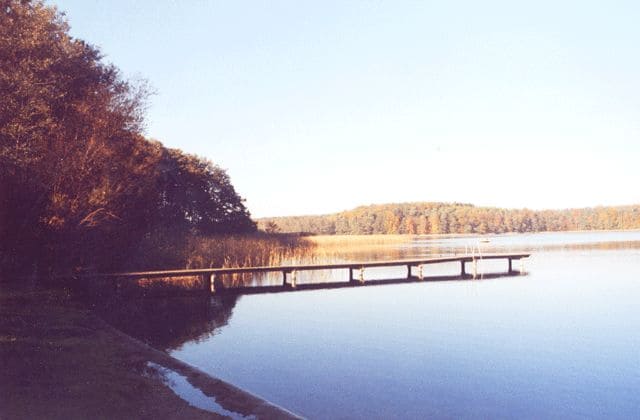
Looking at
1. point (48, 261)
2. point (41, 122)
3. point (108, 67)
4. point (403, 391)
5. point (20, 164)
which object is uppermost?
point (108, 67)

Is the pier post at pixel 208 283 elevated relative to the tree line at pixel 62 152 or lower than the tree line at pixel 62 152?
lower

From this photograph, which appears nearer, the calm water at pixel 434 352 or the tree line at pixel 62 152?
the calm water at pixel 434 352

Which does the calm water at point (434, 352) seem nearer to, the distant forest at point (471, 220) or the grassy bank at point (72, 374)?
the grassy bank at point (72, 374)

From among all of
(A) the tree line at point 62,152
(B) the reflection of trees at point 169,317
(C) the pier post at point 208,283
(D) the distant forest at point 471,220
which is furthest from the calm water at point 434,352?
(D) the distant forest at point 471,220

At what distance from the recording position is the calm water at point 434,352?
Result: 9.56 meters

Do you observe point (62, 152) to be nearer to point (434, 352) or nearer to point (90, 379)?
point (90, 379)

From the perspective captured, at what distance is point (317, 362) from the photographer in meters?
12.5

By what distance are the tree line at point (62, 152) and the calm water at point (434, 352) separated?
5792 mm

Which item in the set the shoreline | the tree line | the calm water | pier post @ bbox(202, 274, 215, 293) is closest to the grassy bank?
the shoreline

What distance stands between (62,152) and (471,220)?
127223mm

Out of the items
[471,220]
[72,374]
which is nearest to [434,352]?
[72,374]

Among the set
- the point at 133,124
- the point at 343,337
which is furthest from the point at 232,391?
the point at 133,124

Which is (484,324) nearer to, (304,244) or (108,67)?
(108,67)

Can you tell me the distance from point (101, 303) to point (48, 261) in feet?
8.19
